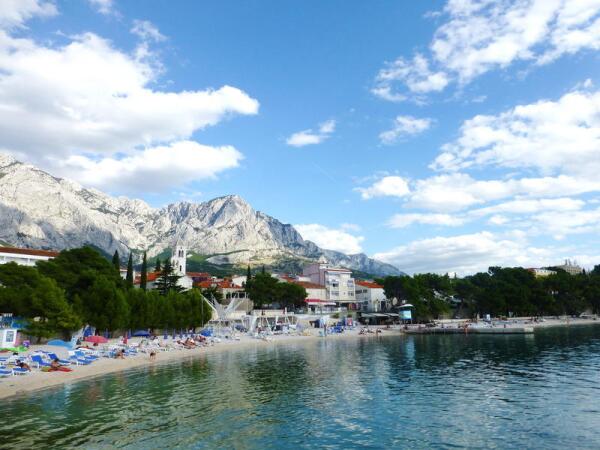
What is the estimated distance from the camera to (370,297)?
162 metres

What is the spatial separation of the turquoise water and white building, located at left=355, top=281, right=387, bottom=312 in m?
108

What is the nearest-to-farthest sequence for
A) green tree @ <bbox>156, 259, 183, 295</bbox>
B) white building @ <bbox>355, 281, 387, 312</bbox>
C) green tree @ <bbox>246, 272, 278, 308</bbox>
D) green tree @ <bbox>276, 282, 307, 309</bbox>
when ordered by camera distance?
green tree @ <bbox>156, 259, 183, 295</bbox>
green tree @ <bbox>246, 272, 278, 308</bbox>
green tree @ <bbox>276, 282, 307, 309</bbox>
white building @ <bbox>355, 281, 387, 312</bbox>

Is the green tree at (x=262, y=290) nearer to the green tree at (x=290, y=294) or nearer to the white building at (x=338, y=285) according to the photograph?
the green tree at (x=290, y=294)

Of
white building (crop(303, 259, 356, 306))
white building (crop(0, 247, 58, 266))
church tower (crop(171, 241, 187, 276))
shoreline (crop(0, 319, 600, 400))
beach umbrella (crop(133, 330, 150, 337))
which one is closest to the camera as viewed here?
shoreline (crop(0, 319, 600, 400))

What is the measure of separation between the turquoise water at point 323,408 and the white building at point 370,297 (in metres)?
108

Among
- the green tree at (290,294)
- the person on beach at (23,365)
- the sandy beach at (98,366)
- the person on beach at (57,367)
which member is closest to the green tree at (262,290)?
the green tree at (290,294)

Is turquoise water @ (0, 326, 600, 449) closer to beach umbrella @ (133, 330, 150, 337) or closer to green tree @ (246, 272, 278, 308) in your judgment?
beach umbrella @ (133, 330, 150, 337)

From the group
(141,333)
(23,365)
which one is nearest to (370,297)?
(141,333)

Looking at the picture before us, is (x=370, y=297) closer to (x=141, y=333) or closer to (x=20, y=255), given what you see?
(x=141, y=333)

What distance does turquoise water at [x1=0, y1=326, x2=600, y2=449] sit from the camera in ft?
72.7

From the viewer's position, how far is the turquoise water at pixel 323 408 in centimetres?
2217

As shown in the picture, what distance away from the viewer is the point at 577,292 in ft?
481

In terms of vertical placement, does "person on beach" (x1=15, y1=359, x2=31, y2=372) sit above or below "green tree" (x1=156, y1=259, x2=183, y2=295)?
below

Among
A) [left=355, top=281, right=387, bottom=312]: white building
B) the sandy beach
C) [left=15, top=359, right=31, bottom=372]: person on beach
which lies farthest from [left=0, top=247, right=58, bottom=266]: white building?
[left=355, top=281, right=387, bottom=312]: white building
